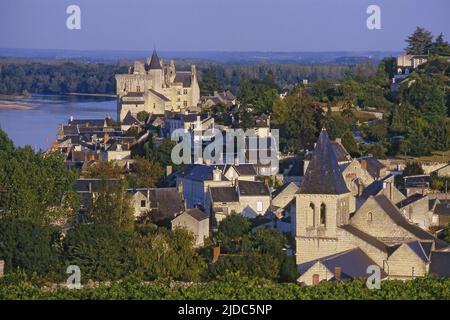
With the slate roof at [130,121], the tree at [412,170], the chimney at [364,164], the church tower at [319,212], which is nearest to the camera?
the church tower at [319,212]

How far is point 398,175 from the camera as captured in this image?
3053 centimetres

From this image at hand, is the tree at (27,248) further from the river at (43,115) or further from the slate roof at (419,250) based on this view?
the river at (43,115)

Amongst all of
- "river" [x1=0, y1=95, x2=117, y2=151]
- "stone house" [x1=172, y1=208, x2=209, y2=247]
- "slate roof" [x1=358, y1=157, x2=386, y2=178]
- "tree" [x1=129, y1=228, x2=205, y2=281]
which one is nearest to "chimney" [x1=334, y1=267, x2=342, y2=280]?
"tree" [x1=129, y1=228, x2=205, y2=281]

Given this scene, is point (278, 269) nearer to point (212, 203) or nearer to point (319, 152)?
point (319, 152)

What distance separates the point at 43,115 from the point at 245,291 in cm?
4883

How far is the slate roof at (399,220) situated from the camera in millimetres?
21188

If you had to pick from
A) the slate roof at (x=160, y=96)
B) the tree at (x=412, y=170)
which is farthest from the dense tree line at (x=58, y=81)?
the tree at (x=412, y=170)

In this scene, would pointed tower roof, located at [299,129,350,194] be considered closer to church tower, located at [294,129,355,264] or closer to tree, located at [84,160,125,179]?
church tower, located at [294,129,355,264]

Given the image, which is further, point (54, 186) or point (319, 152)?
point (54, 186)

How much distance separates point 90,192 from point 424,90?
47.5ft

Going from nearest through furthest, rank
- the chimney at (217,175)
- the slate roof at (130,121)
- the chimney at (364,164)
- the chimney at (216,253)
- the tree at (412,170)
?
the chimney at (216,253) < the chimney at (217,175) < the chimney at (364,164) < the tree at (412,170) < the slate roof at (130,121)

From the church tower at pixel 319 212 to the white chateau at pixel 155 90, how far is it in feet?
84.9
